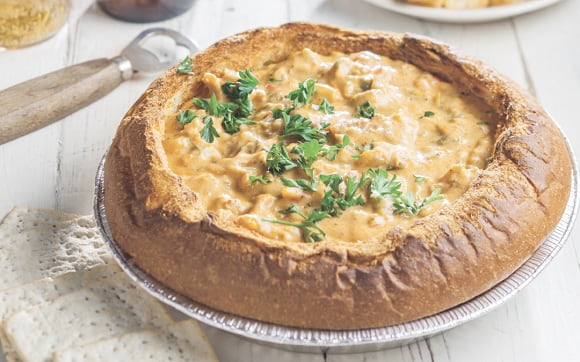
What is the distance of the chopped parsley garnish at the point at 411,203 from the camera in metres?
3.48

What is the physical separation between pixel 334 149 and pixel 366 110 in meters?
0.37

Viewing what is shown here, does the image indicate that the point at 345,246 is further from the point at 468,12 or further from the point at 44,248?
the point at 468,12

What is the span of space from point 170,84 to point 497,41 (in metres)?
2.72

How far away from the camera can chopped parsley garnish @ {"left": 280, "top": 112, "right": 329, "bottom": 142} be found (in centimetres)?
386

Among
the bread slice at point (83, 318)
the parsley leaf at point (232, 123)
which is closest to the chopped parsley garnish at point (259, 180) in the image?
the parsley leaf at point (232, 123)

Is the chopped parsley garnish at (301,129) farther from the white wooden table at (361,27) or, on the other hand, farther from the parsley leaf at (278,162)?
the white wooden table at (361,27)

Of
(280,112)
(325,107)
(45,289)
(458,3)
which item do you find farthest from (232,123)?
(458,3)

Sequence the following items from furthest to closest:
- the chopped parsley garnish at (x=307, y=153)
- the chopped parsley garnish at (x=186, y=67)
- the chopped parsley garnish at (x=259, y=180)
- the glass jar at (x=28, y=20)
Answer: the glass jar at (x=28, y=20) < the chopped parsley garnish at (x=186, y=67) < the chopped parsley garnish at (x=307, y=153) < the chopped parsley garnish at (x=259, y=180)

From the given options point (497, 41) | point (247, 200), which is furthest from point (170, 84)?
point (497, 41)

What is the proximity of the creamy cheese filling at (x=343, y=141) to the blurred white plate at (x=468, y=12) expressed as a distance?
5.14 feet

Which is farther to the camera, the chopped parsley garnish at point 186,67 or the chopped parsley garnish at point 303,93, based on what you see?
the chopped parsley garnish at point 186,67

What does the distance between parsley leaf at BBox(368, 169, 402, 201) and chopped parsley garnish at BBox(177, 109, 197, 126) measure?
997 millimetres

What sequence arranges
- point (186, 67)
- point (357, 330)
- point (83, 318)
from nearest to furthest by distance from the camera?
point (357, 330)
point (83, 318)
point (186, 67)

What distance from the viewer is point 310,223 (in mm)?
3398
